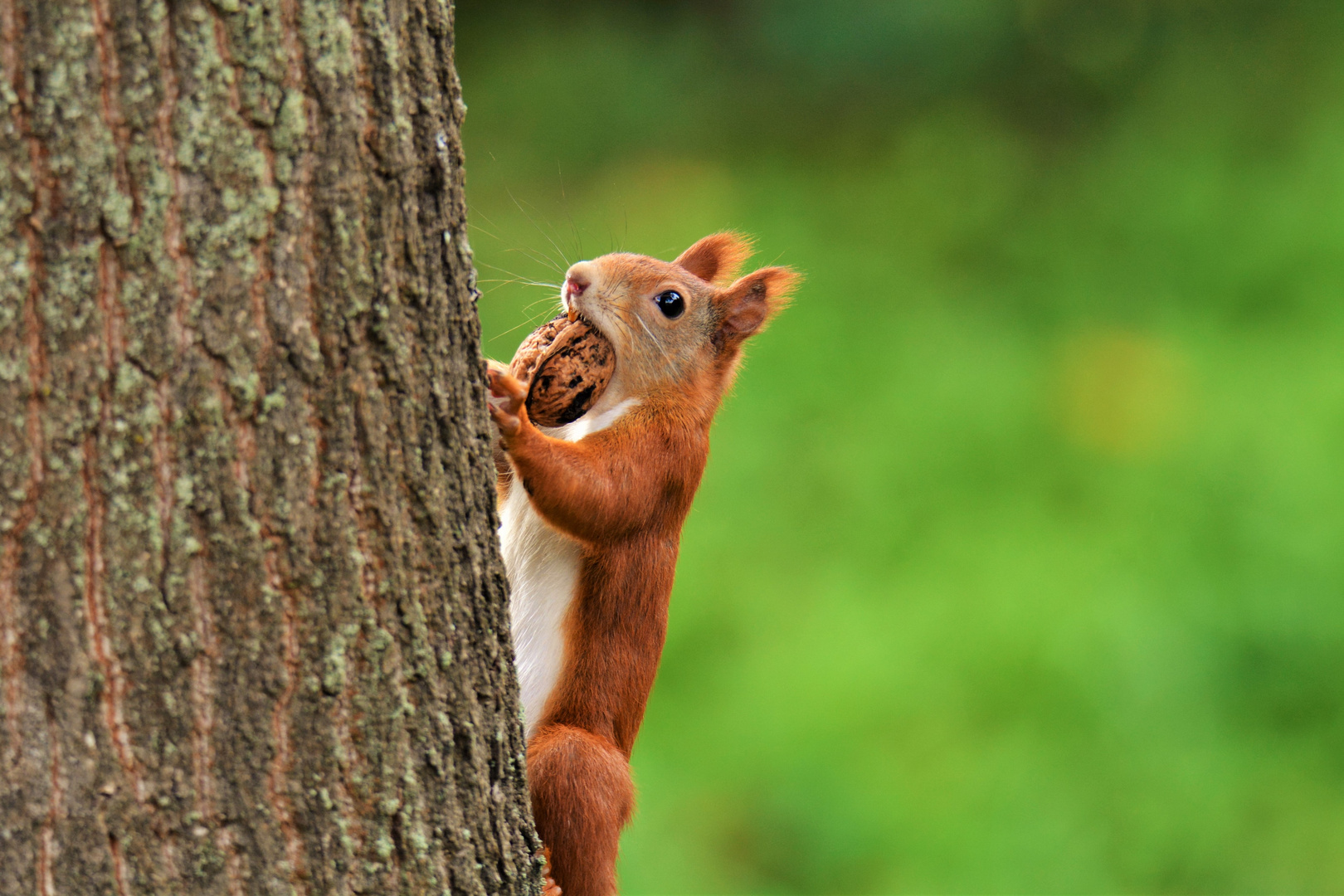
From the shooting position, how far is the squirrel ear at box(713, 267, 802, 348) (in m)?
2.48

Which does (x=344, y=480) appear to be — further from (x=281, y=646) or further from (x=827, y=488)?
(x=827, y=488)

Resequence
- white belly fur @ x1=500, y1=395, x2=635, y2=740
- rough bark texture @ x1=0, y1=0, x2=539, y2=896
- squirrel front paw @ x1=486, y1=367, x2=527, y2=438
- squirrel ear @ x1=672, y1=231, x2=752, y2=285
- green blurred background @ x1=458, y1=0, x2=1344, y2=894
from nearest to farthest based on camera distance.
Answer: rough bark texture @ x1=0, y1=0, x2=539, y2=896
squirrel front paw @ x1=486, y1=367, x2=527, y2=438
white belly fur @ x1=500, y1=395, x2=635, y2=740
squirrel ear @ x1=672, y1=231, x2=752, y2=285
green blurred background @ x1=458, y1=0, x2=1344, y2=894

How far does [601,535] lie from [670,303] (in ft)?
1.70

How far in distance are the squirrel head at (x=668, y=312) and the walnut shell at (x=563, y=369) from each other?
0.03m

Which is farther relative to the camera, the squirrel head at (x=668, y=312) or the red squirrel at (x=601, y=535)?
the squirrel head at (x=668, y=312)

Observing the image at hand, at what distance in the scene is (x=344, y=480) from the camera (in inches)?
53.8

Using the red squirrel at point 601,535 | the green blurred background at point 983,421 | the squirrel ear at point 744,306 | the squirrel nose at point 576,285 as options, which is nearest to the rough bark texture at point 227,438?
the red squirrel at point 601,535

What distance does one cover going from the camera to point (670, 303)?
94.2 inches

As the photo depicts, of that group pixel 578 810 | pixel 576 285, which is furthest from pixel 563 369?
pixel 578 810

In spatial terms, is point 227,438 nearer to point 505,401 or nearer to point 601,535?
point 505,401

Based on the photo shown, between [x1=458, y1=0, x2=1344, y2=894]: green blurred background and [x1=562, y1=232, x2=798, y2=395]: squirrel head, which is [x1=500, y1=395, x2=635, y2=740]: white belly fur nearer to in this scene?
[x1=562, y1=232, x2=798, y2=395]: squirrel head

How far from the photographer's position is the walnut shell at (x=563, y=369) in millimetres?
2168

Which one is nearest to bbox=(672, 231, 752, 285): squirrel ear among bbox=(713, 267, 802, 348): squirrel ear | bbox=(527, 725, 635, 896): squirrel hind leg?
bbox=(713, 267, 802, 348): squirrel ear

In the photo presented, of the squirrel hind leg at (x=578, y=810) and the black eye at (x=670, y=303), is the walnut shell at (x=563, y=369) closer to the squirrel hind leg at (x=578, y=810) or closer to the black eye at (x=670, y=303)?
the black eye at (x=670, y=303)
